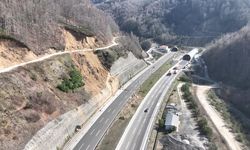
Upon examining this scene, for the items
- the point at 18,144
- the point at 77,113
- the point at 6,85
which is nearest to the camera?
the point at 18,144

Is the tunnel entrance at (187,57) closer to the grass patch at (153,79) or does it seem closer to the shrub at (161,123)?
the grass patch at (153,79)

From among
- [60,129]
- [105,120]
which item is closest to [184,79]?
[105,120]

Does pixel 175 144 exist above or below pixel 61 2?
below

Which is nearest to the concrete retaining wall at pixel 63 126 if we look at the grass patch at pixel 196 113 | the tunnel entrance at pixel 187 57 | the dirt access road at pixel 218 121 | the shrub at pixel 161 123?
the shrub at pixel 161 123

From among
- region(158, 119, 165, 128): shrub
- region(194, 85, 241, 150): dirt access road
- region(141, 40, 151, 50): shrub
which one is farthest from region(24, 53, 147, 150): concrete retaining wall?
region(141, 40, 151, 50): shrub

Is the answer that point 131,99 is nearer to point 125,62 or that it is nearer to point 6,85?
point 125,62

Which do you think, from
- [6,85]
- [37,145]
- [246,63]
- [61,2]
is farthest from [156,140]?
[246,63]

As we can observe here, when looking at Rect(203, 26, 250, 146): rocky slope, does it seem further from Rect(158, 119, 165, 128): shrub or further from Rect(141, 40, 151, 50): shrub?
Rect(141, 40, 151, 50): shrub
